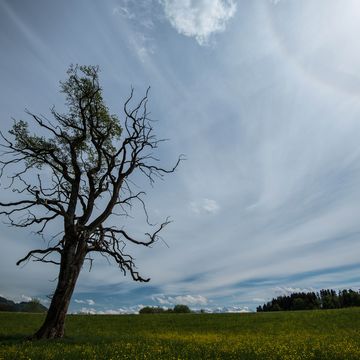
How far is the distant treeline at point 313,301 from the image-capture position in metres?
145

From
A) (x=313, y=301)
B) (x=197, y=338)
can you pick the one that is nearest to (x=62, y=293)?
(x=197, y=338)

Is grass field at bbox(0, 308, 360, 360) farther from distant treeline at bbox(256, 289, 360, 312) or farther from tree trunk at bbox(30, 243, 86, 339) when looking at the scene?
distant treeline at bbox(256, 289, 360, 312)

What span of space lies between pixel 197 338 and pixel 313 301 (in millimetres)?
163557

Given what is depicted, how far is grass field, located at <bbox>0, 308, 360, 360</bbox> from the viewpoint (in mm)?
14059

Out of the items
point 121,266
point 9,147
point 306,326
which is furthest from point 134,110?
point 306,326

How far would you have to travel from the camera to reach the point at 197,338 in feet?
79.2

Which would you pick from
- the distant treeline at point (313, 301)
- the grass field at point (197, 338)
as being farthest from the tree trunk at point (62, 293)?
the distant treeline at point (313, 301)

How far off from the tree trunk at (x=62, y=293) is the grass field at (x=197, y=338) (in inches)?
45.6

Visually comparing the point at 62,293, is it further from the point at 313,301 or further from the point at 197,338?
the point at 313,301

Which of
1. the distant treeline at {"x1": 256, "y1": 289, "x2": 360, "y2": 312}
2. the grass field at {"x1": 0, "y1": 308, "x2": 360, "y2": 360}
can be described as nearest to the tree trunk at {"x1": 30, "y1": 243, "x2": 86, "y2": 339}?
the grass field at {"x1": 0, "y1": 308, "x2": 360, "y2": 360}

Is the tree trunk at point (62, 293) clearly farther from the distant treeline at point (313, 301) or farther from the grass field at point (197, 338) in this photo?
the distant treeline at point (313, 301)

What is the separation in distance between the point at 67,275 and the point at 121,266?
4.27 meters

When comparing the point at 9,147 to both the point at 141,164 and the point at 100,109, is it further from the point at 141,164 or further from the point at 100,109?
the point at 141,164

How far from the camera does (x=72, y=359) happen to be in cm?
1183
